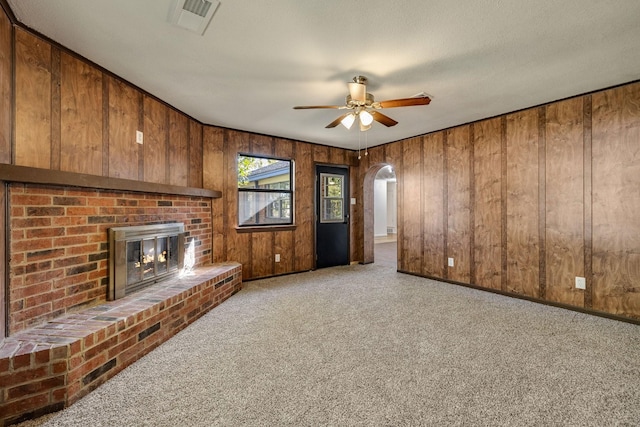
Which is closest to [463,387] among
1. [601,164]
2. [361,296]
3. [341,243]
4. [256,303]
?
[361,296]

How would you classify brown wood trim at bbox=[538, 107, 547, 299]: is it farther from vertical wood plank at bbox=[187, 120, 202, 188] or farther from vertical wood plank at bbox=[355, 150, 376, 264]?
vertical wood plank at bbox=[187, 120, 202, 188]

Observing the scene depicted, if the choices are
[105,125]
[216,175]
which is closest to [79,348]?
[105,125]

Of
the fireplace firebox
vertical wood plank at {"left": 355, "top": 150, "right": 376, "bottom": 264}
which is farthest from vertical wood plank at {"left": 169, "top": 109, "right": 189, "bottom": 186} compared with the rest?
vertical wood plank at {"left": 355, "top": 150, "right": 376, "bottom": 264}

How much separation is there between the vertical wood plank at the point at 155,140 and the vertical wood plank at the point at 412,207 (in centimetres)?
366

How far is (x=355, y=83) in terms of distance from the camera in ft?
7.78

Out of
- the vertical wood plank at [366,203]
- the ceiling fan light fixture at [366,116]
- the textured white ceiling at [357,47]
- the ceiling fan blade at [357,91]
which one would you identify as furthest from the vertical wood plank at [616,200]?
the vertical wood plank at [366,203]

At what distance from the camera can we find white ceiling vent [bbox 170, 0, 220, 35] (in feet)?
5.40

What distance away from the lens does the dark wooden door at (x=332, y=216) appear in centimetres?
516

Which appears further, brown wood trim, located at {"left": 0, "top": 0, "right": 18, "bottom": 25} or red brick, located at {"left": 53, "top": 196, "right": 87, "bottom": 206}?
red brick, located at {"left": 53, "top": 196, "right": 87, "bottom": 206}

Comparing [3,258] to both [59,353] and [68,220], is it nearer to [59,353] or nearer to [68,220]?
[68,220]

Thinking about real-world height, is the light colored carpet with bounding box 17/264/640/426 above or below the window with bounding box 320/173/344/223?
below

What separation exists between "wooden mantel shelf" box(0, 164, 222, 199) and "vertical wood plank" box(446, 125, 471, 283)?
379 centimetres

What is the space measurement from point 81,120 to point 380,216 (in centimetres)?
934

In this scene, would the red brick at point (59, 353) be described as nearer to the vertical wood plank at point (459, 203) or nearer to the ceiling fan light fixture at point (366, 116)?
the ceiling fan light fixture at point (366, 116)
